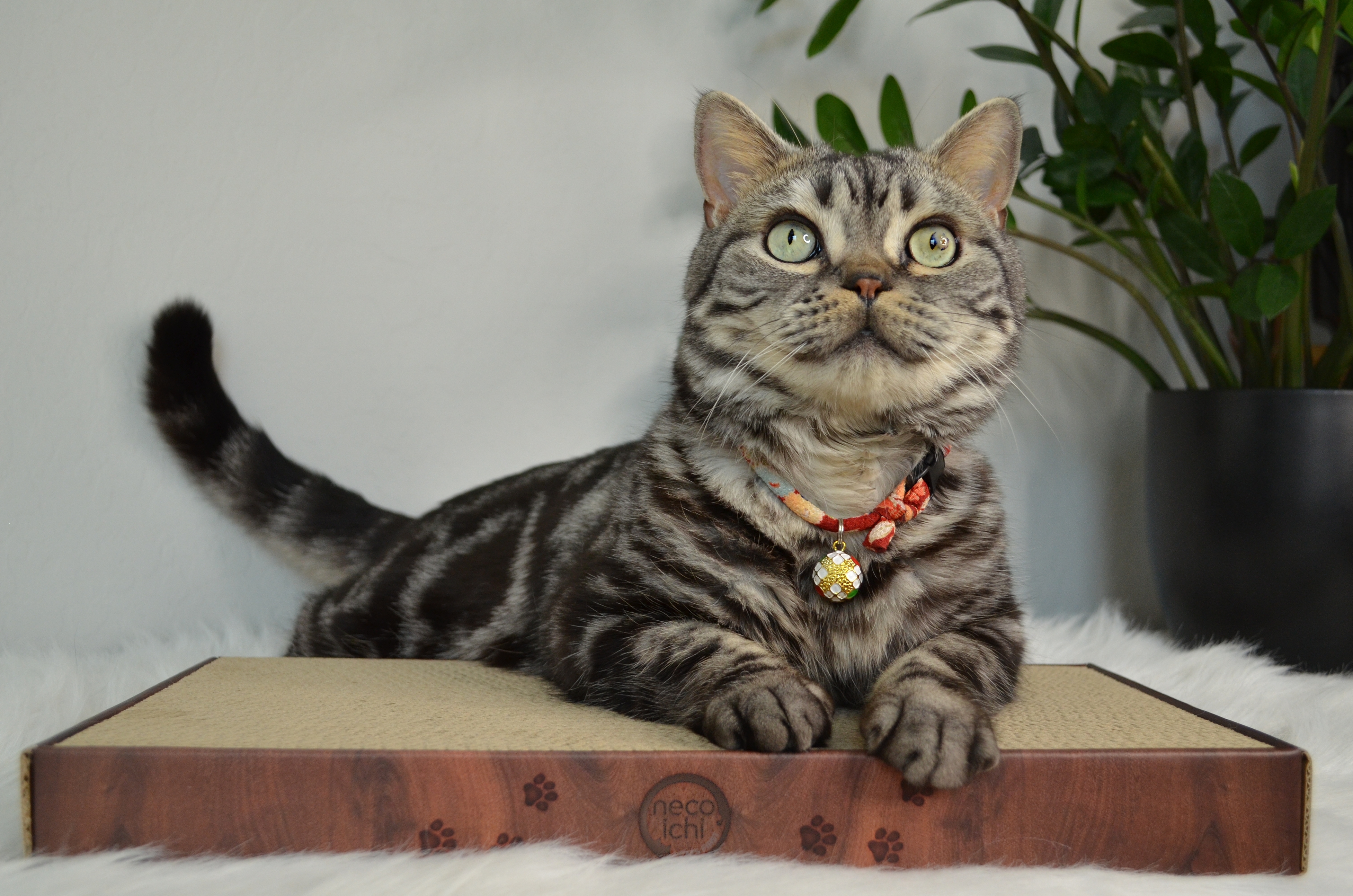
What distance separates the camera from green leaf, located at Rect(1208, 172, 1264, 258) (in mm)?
1468

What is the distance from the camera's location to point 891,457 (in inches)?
38.5

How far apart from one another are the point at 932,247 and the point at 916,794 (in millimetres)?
519

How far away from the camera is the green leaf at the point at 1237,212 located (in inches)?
57.8

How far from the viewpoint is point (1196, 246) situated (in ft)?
5.12

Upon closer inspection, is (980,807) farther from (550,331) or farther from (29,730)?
(550,331)

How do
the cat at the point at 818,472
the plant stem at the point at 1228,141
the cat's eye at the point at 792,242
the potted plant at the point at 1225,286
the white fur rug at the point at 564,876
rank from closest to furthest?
the white fur rug at the point at 564,876 → the cat at the point at 818,472 → the cat's eye at the point at 792,242 → the potted plant at the point at 1225,286 → the plant stem at the point at 1228,141

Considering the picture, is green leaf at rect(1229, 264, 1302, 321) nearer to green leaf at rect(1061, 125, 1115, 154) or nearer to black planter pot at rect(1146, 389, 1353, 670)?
black planter pot at rect(1146, 389, 1353, 670)

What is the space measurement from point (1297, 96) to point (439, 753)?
1.61m

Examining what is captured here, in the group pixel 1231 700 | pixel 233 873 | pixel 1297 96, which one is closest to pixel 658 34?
pixel 1297 96

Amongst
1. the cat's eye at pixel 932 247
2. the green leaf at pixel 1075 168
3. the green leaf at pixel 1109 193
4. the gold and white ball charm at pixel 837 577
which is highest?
the green leaf at pixel 1075 168

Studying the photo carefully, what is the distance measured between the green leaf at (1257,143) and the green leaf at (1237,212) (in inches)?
13.8

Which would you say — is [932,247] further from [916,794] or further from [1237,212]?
[1237,212]

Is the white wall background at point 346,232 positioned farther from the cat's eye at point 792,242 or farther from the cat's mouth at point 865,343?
the cat's mouth at point 865,343

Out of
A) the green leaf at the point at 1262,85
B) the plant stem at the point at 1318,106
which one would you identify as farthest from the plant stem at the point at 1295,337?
the green leaf at the point at 1262,85
